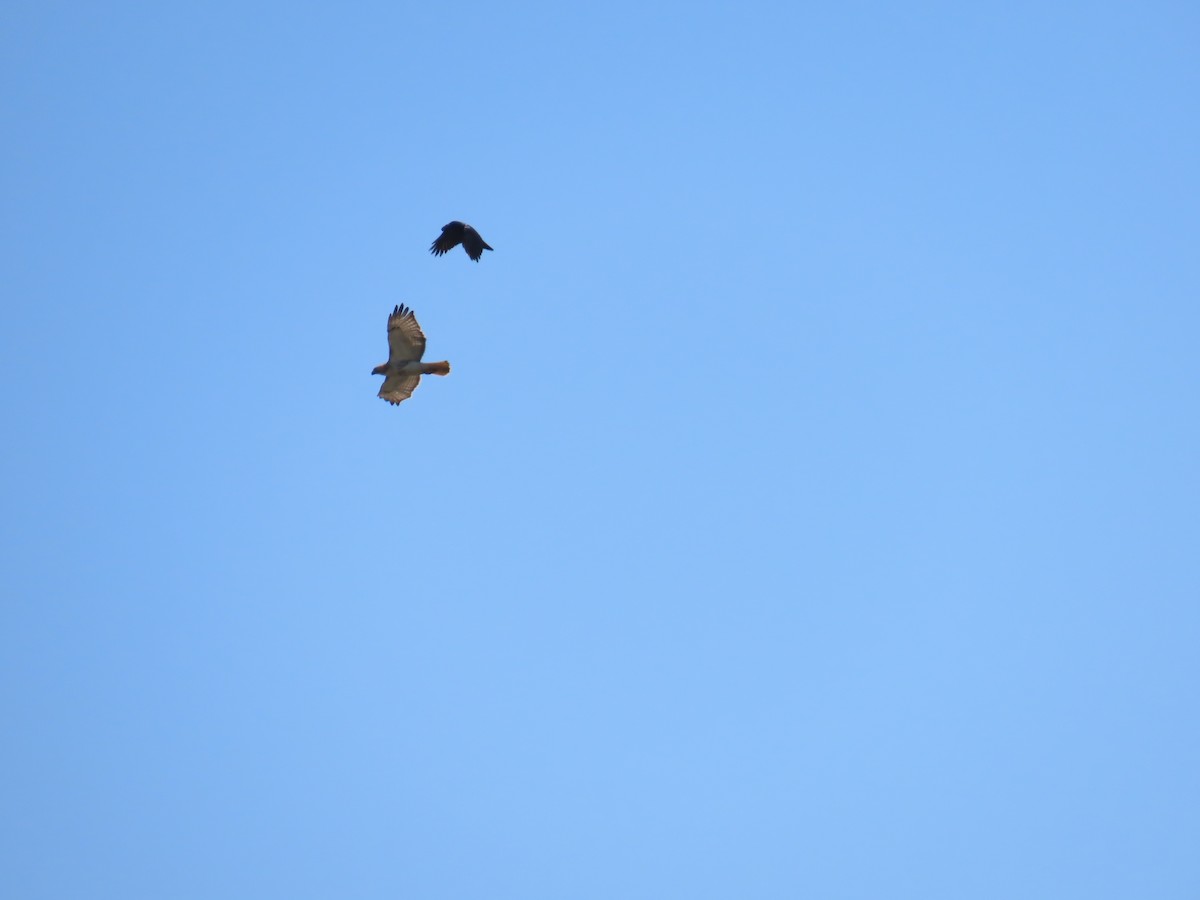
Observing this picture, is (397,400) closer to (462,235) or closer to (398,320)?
(398,320)

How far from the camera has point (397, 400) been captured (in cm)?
3328

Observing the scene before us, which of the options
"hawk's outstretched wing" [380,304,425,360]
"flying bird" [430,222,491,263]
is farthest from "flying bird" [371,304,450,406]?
"flying bird" [430,222,491,263]

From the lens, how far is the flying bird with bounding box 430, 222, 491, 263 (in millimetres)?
32594

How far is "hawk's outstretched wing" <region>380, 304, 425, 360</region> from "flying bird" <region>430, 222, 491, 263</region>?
1530mm

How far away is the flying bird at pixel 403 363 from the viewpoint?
1287 inches

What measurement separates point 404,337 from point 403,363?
0.66 m

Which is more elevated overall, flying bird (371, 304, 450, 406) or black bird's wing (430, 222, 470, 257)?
black bird's wing (430, 222, 470, 257)

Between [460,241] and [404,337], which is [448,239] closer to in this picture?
[460,241]

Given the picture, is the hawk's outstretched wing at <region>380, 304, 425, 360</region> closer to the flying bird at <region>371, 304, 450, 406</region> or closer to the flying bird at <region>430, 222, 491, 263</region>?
the flying bird at <region>371, 304, 450, 406</region>

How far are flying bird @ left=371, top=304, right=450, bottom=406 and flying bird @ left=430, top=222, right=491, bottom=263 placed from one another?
1.53 meters

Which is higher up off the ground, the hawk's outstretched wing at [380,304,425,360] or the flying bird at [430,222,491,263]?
the flying bird at [430,222,491,263]

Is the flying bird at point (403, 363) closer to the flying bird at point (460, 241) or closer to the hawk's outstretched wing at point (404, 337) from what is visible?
the hawk's outstretched wing at point (404, 337)

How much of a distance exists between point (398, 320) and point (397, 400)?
1.79 metres

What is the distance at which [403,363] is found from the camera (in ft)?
108
